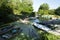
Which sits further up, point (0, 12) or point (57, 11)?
point (0, 12)

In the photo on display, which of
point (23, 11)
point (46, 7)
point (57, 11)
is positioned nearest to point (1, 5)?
point (23, 11)

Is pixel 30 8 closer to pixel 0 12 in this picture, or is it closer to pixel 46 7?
pixel 46 7

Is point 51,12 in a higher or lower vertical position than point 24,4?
lower

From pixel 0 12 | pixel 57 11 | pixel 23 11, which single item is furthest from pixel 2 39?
pixel 57 11

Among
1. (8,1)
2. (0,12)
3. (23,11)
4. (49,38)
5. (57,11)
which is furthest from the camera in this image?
(57,11)

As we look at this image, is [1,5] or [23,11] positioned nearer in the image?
[1,5]

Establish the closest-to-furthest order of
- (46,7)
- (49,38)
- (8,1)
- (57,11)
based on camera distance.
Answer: (49,38) → (8,1) → (57,11) → (46,7)

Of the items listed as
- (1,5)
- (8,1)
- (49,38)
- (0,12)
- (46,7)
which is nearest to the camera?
(49,38)

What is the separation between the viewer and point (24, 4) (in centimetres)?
6500

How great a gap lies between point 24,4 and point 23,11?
11.5ft

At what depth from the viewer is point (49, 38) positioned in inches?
586

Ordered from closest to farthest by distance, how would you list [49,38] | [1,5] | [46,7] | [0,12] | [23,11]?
[49,38], [0,12], [1,5], [23,11], [46,7]

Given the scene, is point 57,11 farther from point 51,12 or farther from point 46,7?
point 46,7

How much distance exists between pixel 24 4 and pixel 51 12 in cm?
2170
